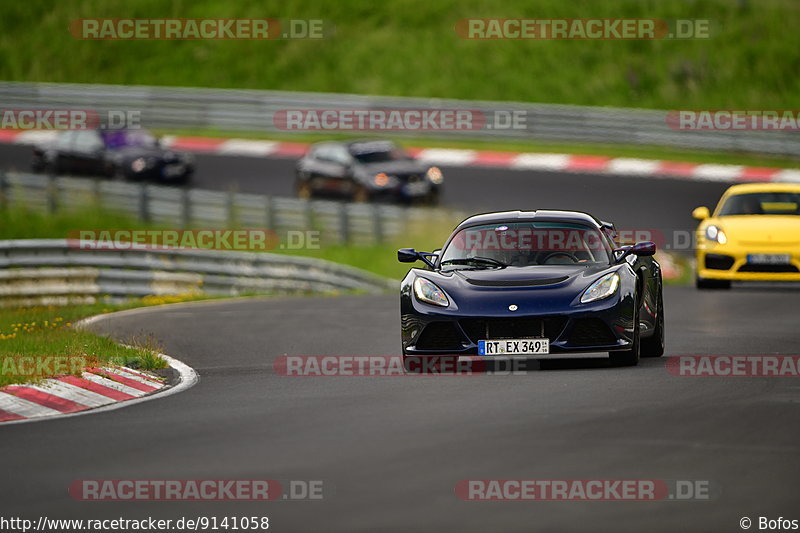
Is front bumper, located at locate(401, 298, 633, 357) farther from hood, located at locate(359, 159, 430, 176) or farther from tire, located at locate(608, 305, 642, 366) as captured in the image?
hood, located at locate(359, 159, 430, 176)

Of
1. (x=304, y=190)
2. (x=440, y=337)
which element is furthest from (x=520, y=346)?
(x=304, y=190)

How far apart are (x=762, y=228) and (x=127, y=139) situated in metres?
19.8

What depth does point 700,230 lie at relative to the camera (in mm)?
20812

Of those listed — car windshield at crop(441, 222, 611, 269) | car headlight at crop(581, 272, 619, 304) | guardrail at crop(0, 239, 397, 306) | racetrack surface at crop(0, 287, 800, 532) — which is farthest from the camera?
guardrail at crop(0, 239, 397, 306)

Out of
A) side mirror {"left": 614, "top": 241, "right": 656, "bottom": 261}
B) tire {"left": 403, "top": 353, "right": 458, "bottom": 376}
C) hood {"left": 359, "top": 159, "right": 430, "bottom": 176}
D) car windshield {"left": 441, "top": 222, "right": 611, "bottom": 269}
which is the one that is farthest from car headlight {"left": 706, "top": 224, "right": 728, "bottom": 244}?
hood {"left": 359, "top": 159, "right": 430, "bottom": 176}

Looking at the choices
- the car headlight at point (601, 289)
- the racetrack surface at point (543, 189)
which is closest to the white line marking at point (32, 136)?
the racetrack surface at point (543, 189)

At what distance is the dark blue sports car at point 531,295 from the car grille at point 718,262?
744 centimetres

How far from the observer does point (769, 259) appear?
1991cm

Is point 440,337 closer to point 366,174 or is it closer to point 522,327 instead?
point 522,327

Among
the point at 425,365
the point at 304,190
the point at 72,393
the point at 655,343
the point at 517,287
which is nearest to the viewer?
the point at 72,393

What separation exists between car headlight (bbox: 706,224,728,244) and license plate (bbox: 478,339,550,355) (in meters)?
9.07

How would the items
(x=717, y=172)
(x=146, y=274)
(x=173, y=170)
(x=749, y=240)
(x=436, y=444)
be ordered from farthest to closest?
1. (x=173, y=170)
2. (x=717, y=172)
3. (x=146, y=274)
4. (x=749, y=240)
5. (x=436, y=444)

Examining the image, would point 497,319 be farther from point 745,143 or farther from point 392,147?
point 745,143

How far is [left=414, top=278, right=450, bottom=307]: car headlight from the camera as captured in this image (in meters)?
12.1
